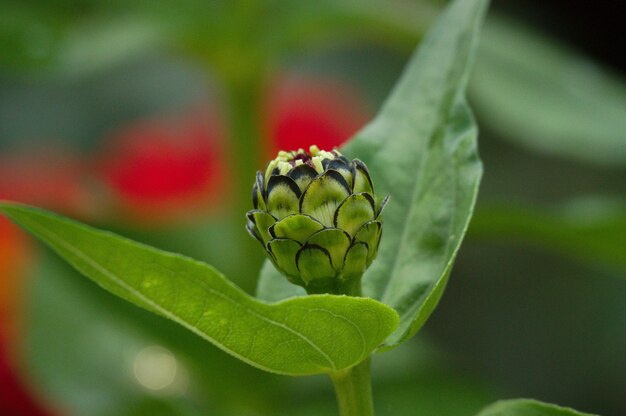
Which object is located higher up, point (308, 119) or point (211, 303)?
point (308, 119)

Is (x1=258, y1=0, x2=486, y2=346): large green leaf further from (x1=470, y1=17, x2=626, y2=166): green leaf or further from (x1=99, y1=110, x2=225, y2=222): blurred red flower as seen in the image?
(x1=99, y1=110, x2=225, y2=222): blurred red flower

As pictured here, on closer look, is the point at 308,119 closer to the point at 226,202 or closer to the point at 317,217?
the point at 226,202

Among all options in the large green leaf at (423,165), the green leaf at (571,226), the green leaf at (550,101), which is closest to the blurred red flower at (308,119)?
the green leaf at (550,101)

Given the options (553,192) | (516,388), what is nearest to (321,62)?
(553,192)

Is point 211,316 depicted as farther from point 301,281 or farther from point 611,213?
point 611,213

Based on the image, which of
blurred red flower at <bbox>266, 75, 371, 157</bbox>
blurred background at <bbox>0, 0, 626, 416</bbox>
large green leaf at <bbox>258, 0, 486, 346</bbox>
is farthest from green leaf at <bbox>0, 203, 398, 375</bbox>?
blurred red flower at <bbox>266, 75, 371, 157</bbox>

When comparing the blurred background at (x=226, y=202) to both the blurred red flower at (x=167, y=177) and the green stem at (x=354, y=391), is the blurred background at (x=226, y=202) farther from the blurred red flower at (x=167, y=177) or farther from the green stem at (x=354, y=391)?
the green stem at (x=354, y=391)

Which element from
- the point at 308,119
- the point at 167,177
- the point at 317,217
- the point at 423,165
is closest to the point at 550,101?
the point at 308,119
